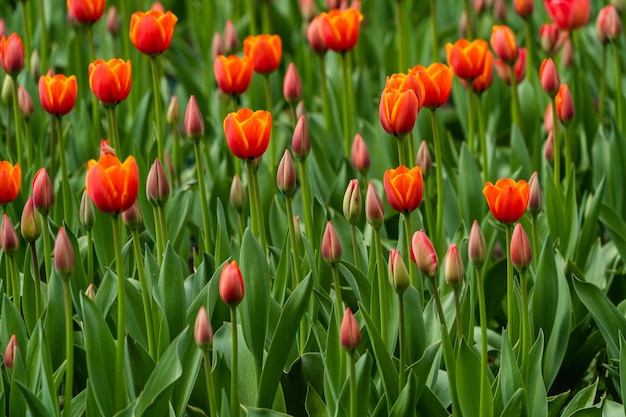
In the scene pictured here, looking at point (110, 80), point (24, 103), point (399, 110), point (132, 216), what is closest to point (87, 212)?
point (132, 216)

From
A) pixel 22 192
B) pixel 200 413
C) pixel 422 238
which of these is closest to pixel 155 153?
pixel 22 192

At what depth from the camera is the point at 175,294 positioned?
8.10ft

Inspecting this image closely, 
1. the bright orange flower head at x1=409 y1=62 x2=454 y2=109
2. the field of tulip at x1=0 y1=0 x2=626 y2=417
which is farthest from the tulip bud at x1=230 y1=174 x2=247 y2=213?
the bright orange flower head at x1=409 y1=62 x2=454 y2=109

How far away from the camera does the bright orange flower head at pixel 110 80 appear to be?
2.61m

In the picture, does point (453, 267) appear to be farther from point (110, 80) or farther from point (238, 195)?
point (110, 80)

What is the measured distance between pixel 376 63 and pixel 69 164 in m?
1.67

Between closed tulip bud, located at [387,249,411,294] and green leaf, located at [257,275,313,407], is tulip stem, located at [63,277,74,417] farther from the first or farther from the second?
closed tulip bud, located at [387,249,411,294]

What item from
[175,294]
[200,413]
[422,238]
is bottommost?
[200,413]

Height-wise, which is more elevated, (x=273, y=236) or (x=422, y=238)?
(x=422, y=238)

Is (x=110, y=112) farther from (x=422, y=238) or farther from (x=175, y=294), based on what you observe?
(x=422, y=238)

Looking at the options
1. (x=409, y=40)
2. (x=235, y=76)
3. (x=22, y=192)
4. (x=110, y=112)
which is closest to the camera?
(x=110, y=112)

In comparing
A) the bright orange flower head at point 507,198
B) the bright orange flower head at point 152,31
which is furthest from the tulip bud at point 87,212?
the bright orange flower head at point 507,198

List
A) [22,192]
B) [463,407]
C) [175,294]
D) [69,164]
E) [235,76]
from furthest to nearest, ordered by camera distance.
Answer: [69,164] → [22,192] → [235,76] → [175,294] → [463,407]

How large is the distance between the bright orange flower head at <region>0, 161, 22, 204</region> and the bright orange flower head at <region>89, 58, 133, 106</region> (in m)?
0.29
